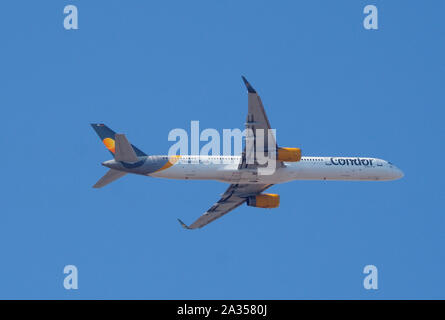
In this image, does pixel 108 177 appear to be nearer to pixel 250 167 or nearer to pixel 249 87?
pixel 250 167

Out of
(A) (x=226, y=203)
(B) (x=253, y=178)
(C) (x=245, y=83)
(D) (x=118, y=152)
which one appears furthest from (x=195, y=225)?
(C) (x=245, y=83)

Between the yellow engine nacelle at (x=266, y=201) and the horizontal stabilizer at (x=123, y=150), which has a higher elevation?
the horizontal stabilizer at (x=123, y=150)

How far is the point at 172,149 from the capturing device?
217 feet

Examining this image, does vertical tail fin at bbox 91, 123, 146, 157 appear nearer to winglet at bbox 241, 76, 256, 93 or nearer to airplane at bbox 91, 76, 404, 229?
airplane at bbox 91, 76, 404, 229

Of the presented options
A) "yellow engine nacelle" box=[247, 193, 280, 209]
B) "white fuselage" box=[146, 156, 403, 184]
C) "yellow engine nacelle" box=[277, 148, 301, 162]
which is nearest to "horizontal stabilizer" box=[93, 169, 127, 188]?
"white fuselage" box=[146, 156, 403, 184]

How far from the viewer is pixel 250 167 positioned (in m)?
66.4

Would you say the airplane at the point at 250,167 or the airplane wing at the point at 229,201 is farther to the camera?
the airplane wing at the point at 229,201

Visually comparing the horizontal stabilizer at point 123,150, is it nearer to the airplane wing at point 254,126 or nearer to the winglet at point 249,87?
the airplane wing at point 254,126

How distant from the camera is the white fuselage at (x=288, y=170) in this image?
6575cm

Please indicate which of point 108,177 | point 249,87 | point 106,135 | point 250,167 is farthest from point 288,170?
point 106,135

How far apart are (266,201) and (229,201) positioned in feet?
12.7

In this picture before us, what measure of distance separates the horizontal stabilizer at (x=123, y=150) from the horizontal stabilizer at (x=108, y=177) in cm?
217

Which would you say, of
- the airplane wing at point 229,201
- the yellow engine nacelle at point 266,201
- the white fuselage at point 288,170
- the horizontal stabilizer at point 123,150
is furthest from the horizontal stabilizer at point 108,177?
the yellow engine nacelle at point 266,201
